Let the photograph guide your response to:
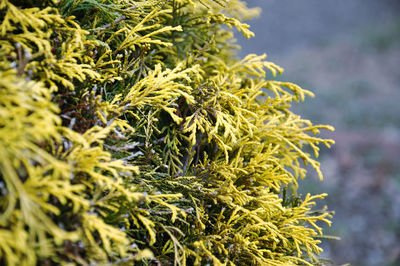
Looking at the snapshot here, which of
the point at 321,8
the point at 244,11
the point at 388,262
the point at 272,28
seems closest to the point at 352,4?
the point at 321,8

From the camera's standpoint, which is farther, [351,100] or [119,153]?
[351,100]

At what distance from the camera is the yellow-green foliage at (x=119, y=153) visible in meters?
1.12

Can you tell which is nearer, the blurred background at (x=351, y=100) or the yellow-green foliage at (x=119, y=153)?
the yellow-green foliage at (x=119, y=153)

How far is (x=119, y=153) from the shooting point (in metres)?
1.56

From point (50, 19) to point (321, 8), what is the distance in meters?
25.9

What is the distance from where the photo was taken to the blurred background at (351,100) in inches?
258

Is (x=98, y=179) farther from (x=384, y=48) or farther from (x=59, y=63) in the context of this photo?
(x=384, y=48)

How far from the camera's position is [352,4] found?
22.5 m

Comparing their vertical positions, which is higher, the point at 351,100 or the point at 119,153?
the point at 351,100

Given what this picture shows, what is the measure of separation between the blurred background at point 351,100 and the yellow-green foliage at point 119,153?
16.1 feet

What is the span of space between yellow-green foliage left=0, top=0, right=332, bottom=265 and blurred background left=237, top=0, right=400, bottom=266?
194 inches

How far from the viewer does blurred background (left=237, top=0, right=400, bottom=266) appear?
6.56m

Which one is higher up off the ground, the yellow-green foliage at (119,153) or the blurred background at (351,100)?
the blurred background at (351,100)

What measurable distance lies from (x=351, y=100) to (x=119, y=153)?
44.2 ft
